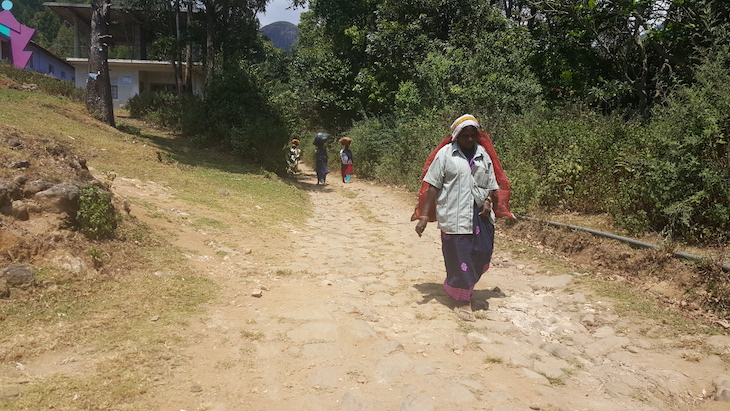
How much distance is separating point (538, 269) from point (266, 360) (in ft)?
12.8

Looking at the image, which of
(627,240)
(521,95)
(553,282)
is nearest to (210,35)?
(521,95)

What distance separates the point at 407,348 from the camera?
12.4ft

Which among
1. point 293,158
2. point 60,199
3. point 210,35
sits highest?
point 210,35

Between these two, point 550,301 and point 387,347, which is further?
point 550,301

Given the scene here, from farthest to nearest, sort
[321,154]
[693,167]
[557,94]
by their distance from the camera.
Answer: [321,154] < [557,94] < [693,167]

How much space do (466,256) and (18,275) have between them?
3.61m

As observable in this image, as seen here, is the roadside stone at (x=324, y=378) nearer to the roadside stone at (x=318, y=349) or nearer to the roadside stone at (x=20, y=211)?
the roadside stone at (x=318, y=349)

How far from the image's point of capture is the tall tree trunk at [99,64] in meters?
13.1

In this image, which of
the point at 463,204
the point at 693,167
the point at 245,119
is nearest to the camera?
the point at 463,204

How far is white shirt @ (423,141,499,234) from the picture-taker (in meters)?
4.60

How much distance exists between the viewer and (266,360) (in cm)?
342

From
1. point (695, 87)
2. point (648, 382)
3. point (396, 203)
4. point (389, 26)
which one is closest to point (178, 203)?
point (396, 203)

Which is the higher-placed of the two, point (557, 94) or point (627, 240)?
point (557, 94)

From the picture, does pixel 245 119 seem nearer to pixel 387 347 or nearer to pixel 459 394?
pixel 387 347
